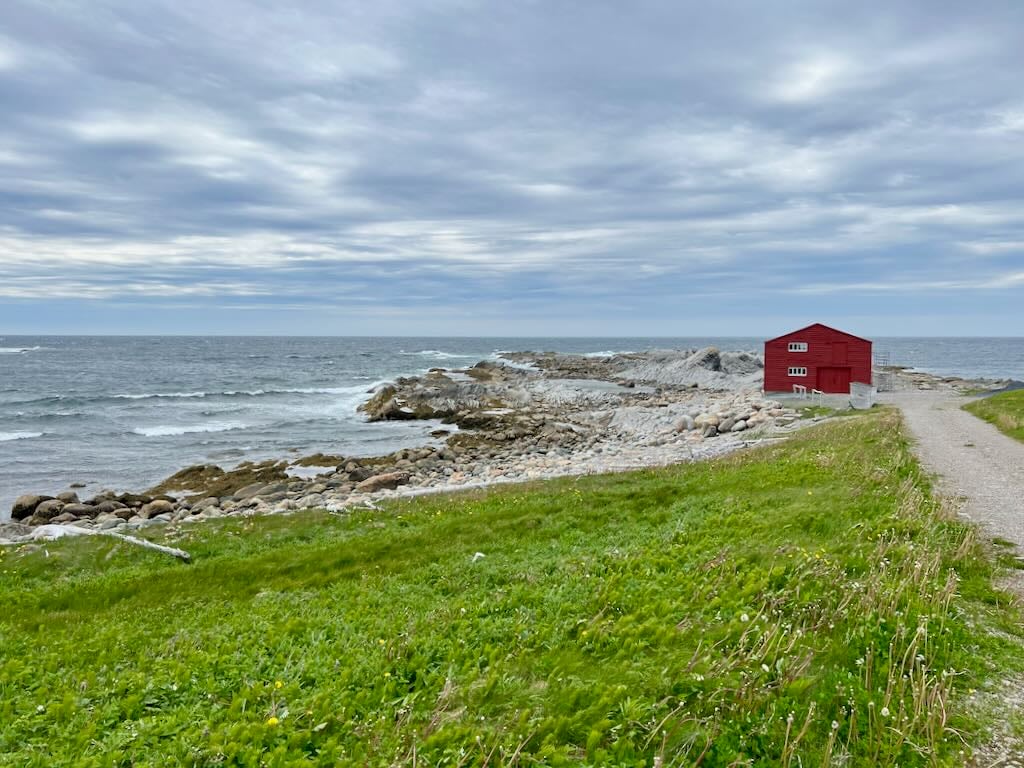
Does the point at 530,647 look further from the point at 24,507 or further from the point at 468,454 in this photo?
the point at 468,454

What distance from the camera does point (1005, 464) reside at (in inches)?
760

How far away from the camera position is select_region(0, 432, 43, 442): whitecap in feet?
145

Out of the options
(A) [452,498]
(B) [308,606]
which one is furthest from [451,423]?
(B) [308,606]

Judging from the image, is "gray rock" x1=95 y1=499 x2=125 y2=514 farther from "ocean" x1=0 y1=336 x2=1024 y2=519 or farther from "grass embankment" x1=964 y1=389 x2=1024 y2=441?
"grass embankment" x1=964 y1=389 x2=1024 y2=441

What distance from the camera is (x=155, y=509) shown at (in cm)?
2550

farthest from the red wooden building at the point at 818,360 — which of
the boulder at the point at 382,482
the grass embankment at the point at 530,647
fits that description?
the grass embankment at the point at 530,647

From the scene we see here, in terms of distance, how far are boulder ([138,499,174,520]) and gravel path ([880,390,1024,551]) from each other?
2566 centimetres

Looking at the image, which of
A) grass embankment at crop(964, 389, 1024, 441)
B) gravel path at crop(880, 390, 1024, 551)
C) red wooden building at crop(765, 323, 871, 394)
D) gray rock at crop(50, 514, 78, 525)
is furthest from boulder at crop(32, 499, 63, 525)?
red wooden building at crop(765, 323, 871, 394)

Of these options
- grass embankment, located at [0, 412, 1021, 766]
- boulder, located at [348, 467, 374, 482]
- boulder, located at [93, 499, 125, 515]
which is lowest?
boulder, located at [93, 499, 125, 515]

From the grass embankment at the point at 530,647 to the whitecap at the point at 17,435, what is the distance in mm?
37779

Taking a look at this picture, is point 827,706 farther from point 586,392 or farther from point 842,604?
point 586,392

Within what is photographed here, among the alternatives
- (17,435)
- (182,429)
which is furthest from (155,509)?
(17,435)

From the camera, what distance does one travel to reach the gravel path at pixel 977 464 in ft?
43.7

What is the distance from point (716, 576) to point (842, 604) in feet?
6.40
